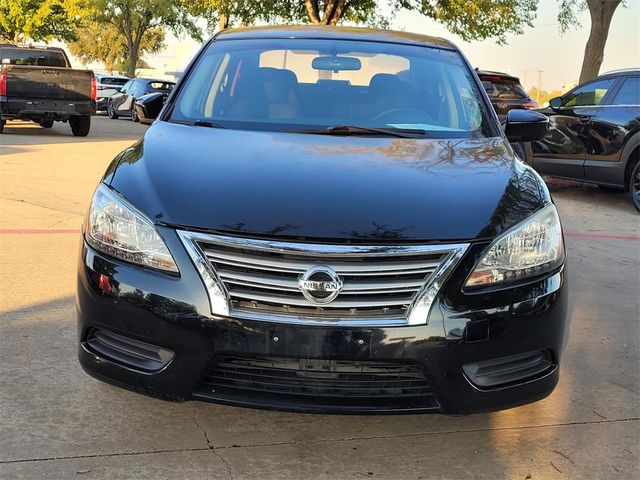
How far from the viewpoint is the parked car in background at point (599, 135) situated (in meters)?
9.18

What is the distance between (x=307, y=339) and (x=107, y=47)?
267 ft

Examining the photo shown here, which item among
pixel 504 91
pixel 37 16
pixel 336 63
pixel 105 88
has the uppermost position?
pixel 336 63

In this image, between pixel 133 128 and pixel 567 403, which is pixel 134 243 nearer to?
pixel 567 403

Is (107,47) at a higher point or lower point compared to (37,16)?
lower

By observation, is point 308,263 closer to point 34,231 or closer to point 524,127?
point 524,127

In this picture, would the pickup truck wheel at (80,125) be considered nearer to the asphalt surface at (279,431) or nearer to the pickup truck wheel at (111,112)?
the pickup truck wheel at (111,112)

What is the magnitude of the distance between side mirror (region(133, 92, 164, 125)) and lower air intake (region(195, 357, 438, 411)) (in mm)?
2335

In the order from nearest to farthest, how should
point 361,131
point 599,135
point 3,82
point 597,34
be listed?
1. point 361,131
2. point 599,135
3. point 3,82
4. point 597,34

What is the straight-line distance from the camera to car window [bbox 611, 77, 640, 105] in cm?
922

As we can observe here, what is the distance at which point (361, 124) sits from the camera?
3.78 metres

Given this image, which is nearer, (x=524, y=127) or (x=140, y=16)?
(x=524, y=127)

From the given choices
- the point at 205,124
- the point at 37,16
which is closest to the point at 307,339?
the point at 205,124

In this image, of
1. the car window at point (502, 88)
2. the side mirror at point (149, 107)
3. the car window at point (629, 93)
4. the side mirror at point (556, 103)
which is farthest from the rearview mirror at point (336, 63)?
the car window at point (502, 88)

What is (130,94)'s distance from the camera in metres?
25.0
